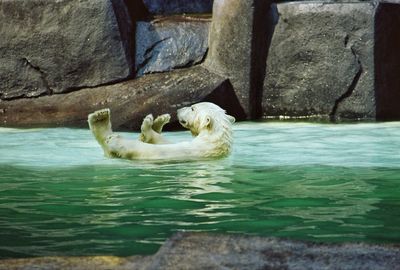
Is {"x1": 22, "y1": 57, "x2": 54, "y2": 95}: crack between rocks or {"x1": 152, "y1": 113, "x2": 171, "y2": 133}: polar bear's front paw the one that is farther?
{"x1": 22, "y1": 57, "x2": 54, "y2": 95}: crack between rocks

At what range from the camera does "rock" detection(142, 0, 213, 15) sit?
12.7 metres

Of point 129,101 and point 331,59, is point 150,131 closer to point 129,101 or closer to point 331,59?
point 129,101

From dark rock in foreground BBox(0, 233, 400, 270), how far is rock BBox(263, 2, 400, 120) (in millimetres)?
8091

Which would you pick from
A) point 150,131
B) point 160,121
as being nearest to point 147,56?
point 160,121

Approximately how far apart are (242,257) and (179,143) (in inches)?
145

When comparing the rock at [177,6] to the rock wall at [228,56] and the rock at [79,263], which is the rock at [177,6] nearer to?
the rock wall at [228,56]

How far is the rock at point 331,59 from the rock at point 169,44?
3.27 feet

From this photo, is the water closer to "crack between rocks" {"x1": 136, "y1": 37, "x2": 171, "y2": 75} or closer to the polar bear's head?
the polar bear's head

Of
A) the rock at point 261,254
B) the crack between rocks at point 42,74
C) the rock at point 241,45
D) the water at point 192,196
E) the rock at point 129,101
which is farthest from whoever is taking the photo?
the crack between rocks at point 42,74

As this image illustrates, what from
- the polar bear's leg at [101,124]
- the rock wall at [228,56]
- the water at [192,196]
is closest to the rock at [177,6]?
the rock wall at [228,56]

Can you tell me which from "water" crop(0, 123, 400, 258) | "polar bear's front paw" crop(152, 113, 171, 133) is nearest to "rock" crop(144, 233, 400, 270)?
"water" crop(0, 123, 400, 258)

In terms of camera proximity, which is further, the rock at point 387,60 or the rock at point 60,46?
the rock at point 60,46

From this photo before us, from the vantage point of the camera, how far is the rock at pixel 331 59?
10312 mm

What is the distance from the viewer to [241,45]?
10.7m
